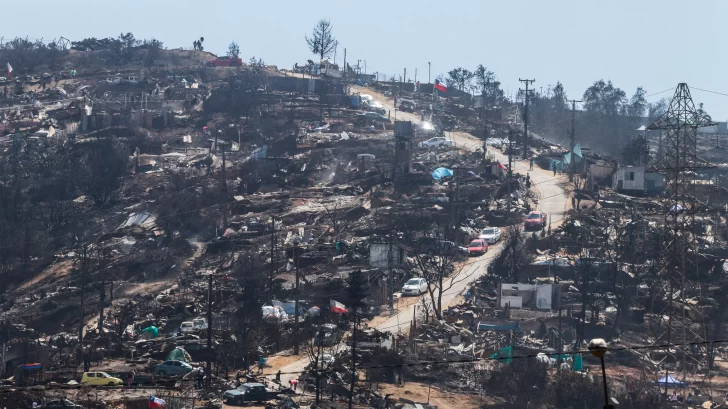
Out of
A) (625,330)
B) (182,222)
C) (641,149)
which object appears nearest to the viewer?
(625,330)

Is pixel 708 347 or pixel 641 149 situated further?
pixel 641 149

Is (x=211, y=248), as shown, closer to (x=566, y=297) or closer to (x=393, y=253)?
(x=393, y=253)

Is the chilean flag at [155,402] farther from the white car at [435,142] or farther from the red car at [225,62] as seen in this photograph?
the red car at [225,62]

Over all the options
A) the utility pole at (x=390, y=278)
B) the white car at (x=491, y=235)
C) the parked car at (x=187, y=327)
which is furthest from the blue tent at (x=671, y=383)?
the white car at (x=491, y=235)

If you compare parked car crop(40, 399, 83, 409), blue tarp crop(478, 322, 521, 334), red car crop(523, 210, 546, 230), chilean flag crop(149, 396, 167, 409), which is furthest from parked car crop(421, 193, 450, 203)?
parked car crop(40, 399, 83, 409)

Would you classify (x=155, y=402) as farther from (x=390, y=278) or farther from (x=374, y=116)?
(x=374, y=116)

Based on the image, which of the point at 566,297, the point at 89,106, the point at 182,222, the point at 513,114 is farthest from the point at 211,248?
the point at 513,114

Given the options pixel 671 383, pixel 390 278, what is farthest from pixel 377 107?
pixel 671 383
